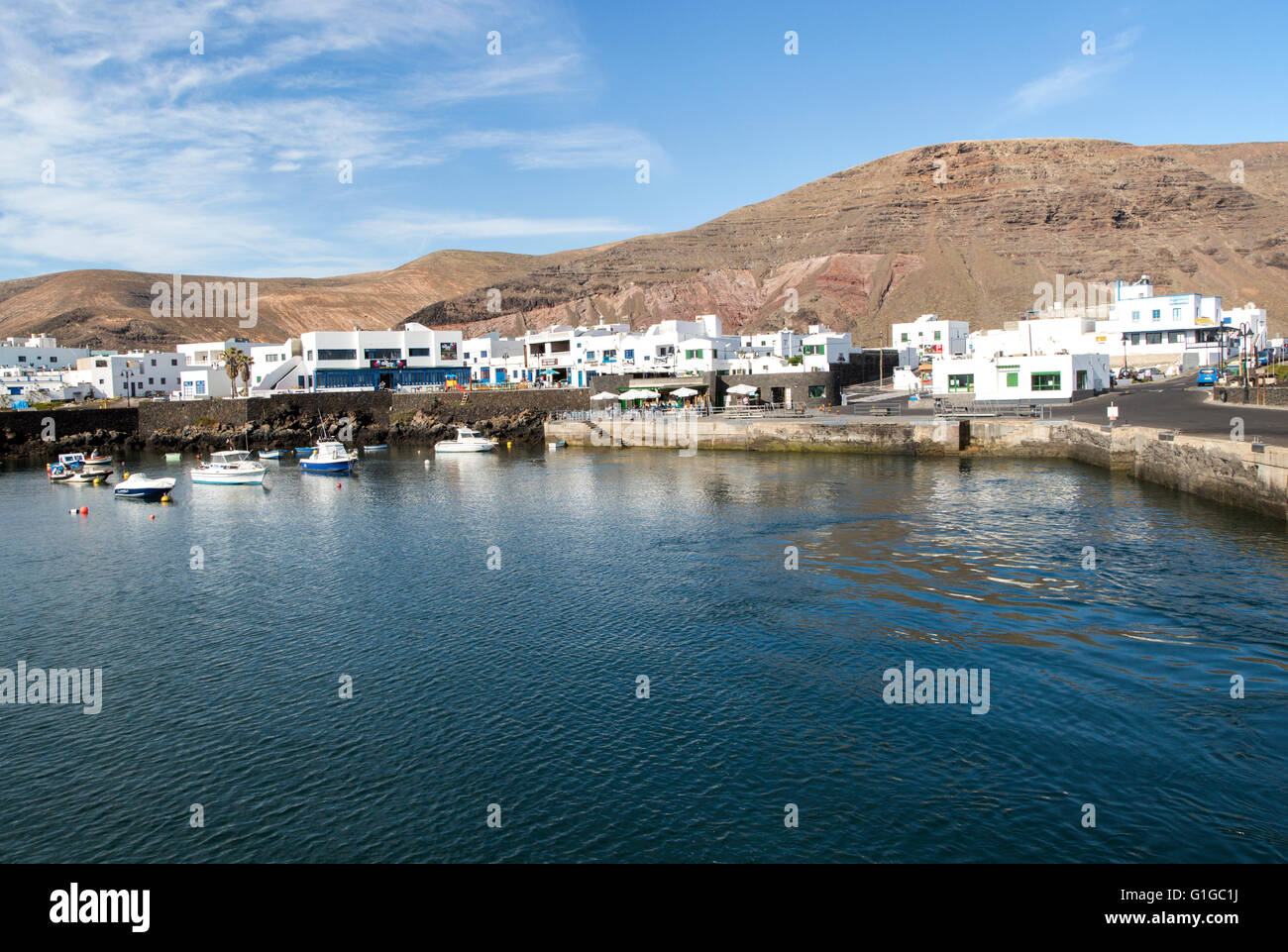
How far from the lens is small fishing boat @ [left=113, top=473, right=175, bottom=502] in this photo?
52.9 metres

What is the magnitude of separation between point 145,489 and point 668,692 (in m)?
46.3

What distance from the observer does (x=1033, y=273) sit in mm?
163625

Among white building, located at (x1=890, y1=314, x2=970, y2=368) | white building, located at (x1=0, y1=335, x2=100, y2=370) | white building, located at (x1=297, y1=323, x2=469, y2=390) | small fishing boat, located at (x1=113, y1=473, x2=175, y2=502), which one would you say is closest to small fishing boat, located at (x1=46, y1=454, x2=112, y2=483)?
small fishing boat, located at (x1=113, y1=473, x2=175, y2=502)

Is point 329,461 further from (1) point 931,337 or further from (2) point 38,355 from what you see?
(2) point 38,355

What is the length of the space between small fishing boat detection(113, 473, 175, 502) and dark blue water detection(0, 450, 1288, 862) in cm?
1315

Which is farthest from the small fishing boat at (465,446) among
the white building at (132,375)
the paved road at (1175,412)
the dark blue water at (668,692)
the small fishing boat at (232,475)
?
the white building at (132,375)

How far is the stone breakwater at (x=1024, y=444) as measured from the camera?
35062mm

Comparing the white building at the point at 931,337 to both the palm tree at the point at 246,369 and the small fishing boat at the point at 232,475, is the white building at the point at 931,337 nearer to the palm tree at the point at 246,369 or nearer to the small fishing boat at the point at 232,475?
the palm tree at the point at 246,369

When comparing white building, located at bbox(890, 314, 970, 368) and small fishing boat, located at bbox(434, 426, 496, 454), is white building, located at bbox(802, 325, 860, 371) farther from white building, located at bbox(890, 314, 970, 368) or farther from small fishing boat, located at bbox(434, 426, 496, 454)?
small fishing boat, located at bbox(434, 426, 496, 454)

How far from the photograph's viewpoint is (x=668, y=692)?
19828 mm

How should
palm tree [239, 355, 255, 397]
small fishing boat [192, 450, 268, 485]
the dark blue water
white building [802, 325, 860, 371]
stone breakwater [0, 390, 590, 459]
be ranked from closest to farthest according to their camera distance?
the dark blue water
small fishing boat [192, 450, 268, 485]
stone breakwater [0, 390, 590, 459]
white building [802, 325, 860, 371]
palm tree [239, 355, 255, 397]
